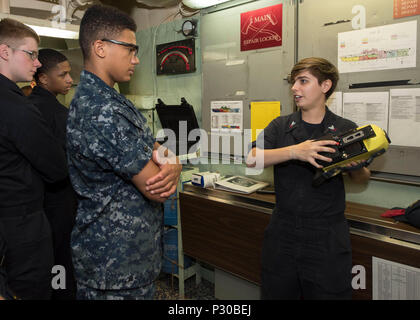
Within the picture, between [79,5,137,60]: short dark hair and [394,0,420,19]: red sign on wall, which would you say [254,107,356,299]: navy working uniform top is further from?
[79,5,137,60]: short dark hair

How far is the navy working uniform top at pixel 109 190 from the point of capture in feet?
3.26

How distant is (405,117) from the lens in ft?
5.29

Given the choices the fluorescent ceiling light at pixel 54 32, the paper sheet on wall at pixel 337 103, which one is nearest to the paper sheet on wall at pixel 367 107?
the paper sheet on wall at pixel 337 103

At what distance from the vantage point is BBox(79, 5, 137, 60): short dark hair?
1.09 m

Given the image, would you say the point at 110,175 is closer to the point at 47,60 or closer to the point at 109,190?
the point at 109,190

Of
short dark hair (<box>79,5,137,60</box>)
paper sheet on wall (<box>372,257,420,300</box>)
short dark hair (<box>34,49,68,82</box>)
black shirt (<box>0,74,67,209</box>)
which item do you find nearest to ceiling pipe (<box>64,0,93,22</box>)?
short dark hair (<box>34,49,68,82</box>)

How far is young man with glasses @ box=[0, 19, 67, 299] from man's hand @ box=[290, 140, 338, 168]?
3.87 feet

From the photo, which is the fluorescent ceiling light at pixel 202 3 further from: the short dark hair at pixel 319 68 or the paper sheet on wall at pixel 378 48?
the short dark hair at pixel 319 68

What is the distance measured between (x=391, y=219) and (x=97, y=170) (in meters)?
1.42

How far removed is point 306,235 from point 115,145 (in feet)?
3.00

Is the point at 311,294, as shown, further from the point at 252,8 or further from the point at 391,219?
the point at 252,8

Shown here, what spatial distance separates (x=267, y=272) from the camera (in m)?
1.48

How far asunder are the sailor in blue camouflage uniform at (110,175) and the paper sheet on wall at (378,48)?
1.25 meters
